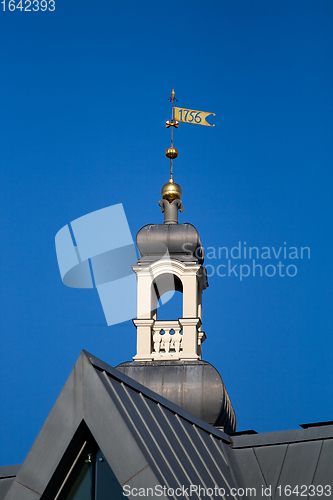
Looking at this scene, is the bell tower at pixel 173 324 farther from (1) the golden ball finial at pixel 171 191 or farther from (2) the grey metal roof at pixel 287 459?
(2) the grey metal roof at pixel 287 459

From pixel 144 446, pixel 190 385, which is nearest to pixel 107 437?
pixel 144 446

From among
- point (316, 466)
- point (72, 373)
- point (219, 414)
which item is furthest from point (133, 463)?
point (219, 414)

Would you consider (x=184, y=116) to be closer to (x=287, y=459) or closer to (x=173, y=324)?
(x=173, y=324)

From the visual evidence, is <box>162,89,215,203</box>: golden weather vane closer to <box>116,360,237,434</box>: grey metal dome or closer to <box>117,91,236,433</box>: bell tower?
<box>117,91,236,433</box>: bell tower

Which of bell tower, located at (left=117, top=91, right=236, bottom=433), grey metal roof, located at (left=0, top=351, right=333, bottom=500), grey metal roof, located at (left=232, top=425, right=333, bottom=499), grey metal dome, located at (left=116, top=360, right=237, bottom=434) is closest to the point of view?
grey metal roof, located at (left=0, top=351, right=333, bottom=500)

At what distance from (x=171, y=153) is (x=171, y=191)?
2.33m

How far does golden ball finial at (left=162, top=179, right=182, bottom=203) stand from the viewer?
2844 centimetres

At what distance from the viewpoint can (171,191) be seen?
28453mm

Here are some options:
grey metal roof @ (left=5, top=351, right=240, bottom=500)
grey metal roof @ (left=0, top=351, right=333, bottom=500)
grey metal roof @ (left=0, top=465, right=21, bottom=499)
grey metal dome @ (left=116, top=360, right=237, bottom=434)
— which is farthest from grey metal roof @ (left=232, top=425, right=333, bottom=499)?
grey metal dome @ (left=116, top=360, right=237, bottom=434)

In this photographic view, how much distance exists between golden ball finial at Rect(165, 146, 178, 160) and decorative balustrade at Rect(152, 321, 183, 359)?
675 centimetres

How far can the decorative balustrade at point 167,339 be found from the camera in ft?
82.9

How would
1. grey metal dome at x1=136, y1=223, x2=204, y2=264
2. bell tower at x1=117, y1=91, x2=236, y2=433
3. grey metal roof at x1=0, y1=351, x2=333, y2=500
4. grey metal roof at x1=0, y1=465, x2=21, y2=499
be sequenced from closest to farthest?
grey metal roof at x1=0, y1=351, x2=333, y2=500, grey metal roof at x1=0, y1=465, x2=21, y2=499, bell tower at x1=117, y1=91, x2=236, y2=433, grey metal dome at x1=136, y1=223, x2=204, y2=264

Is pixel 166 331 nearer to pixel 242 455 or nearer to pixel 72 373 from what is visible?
pixel 242 455

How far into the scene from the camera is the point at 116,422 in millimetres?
11453
